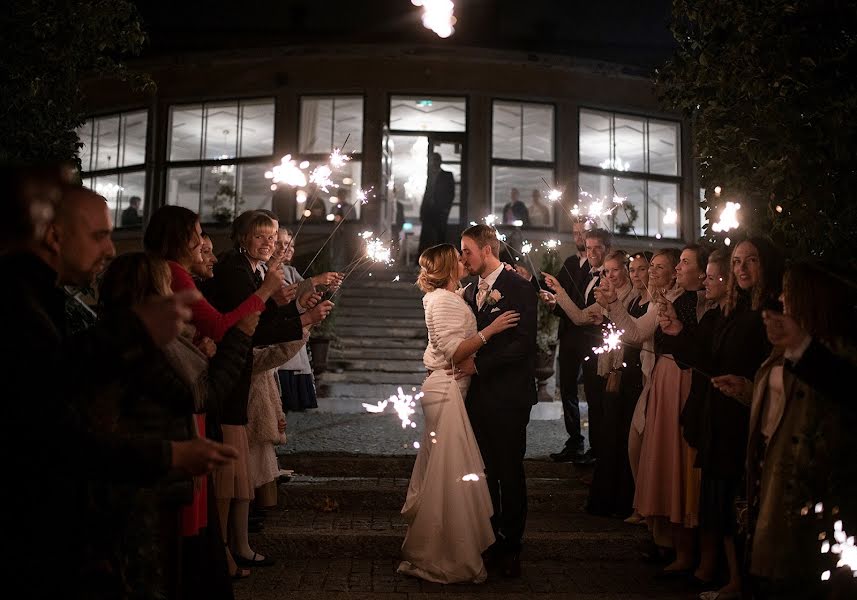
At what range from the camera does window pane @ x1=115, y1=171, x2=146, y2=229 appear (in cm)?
1734

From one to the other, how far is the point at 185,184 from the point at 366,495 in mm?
12571

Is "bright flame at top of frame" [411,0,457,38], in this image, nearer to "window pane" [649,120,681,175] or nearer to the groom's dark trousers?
the groom's dark trousers

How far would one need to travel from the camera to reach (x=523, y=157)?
55.6 ft

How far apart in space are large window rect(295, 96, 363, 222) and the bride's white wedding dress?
1123cm

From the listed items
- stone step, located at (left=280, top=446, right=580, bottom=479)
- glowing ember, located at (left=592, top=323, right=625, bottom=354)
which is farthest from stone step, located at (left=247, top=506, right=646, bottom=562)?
glowing ember, located at (left=592, top=323, right=625, bottom=354)

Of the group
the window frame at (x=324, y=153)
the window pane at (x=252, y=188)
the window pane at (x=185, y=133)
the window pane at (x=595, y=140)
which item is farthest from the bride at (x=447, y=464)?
the window pane at (x=185, y=133)

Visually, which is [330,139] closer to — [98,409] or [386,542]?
[386,542]

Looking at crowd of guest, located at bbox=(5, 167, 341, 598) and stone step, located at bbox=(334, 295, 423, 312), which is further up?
stone step, located at bbox=(334, 295, 423, 312)

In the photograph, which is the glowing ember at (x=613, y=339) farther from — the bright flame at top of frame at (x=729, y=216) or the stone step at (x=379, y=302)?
the stone step at (x=379, y=302)

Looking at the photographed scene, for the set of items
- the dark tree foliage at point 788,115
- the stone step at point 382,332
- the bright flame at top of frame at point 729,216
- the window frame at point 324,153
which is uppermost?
the window frame at point 324,153

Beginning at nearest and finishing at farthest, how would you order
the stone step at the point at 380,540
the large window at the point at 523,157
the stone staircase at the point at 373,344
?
the stone step at the point at 380,540 < the stone staircase at the point at 373,344 < the large window at the point at 523,157

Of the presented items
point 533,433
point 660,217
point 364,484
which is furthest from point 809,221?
point 660,217

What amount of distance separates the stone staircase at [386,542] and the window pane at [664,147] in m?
12.3

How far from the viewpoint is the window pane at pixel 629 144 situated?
17484 mm
